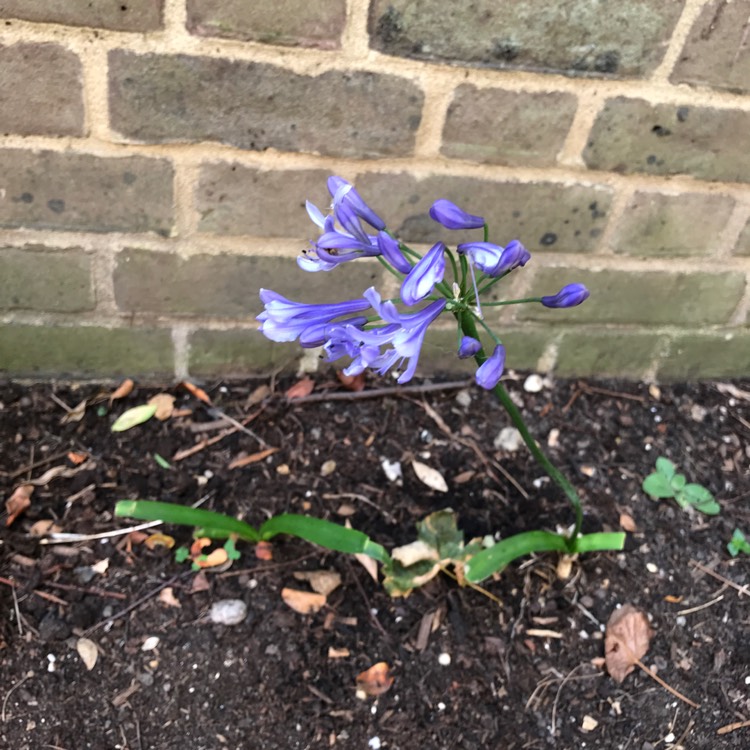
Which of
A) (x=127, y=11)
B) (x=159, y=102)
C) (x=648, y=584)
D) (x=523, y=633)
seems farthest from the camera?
(x=648, y=584)

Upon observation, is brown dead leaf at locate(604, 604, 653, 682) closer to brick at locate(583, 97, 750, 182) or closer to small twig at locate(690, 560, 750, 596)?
small twig at locate(690, 560, 750, 596)

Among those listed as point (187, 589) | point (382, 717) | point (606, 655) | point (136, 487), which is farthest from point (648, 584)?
point (136, 487)

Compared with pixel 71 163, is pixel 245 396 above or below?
below

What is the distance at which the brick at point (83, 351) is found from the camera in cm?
182

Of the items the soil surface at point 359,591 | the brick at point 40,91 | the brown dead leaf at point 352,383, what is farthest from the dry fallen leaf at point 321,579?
the brick at point 40,91

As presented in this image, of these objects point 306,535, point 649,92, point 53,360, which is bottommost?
point 53,360

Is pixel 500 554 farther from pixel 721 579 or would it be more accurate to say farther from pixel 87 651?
pixel 87 651

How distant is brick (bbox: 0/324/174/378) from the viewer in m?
1.82

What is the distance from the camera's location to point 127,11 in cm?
136

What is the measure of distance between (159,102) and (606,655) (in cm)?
145

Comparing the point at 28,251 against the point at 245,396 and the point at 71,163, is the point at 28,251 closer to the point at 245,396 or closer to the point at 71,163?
the point at 71,163

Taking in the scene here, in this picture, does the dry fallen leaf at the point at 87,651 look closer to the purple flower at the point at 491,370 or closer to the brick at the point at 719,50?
the purple flower at the point at 491,370

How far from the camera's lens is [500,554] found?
1448mm

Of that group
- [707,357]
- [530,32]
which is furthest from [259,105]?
[707,357]
